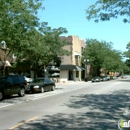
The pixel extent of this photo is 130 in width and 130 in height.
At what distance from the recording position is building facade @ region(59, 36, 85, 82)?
180ft

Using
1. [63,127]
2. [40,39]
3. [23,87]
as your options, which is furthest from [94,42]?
[63,127]

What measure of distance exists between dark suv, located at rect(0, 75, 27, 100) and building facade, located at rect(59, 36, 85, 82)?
108 feet

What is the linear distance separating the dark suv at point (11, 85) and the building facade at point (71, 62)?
108 feet

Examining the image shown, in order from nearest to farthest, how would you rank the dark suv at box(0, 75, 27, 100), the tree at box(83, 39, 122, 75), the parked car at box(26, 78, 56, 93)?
the dark suv at box(0, 75, 27, 100), the parked car at box(26, 78, 56, 93), the tree at box(83, 39, 122, 75)

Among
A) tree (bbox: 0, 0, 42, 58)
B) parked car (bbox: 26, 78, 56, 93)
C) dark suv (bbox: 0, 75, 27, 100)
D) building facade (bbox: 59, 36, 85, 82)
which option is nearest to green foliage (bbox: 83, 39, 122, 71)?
building facade (bbox: 59, 36, 85, 82)

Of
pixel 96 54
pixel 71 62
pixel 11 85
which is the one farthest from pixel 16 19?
pixel 96 54

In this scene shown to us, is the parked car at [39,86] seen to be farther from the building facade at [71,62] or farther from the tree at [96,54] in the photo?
the tree at [96,54]

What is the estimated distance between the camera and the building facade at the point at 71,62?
5499cm

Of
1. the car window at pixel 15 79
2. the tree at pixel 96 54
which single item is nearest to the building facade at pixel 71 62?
the tree at pixel 96 54

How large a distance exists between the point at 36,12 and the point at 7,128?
1141 cm

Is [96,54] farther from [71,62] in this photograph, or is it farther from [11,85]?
[11,85]

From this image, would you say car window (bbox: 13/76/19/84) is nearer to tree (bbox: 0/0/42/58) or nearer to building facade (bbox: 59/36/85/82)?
tree (bbox: 0/0/42/58)

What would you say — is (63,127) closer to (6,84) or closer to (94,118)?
(94,118)

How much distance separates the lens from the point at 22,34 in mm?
17234
